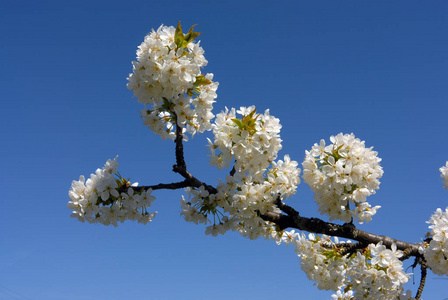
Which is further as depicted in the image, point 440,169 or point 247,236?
point 440,169

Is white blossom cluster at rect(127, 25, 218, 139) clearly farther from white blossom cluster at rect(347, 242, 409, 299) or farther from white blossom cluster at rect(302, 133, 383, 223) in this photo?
white blossom cluster at rect(347, 242, 409, 299)

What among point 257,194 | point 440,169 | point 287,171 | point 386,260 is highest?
point 440,169

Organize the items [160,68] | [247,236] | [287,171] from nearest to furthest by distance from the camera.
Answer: [160,68], [287,171], [247,236]

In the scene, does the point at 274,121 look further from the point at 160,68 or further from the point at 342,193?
the point at 160,68

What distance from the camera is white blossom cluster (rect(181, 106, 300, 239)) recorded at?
525cm

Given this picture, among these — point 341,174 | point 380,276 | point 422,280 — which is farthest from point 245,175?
point 422,280

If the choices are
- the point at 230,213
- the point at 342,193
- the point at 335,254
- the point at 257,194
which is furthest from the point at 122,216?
the point at 335,254

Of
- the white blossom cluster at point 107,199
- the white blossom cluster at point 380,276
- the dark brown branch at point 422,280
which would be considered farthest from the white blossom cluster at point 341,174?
the white blossom cluster at point 107,199

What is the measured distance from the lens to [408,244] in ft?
19.5

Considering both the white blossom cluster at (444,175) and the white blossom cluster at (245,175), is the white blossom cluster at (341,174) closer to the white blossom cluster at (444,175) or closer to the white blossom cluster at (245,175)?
the white blossom cluster at (245,175)

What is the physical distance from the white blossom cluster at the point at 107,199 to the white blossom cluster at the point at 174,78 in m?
1.10

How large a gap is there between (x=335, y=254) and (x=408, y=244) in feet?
3.66

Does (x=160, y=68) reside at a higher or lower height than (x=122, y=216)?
higher

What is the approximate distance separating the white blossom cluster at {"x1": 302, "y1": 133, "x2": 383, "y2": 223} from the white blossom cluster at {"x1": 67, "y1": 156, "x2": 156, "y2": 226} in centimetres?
233
